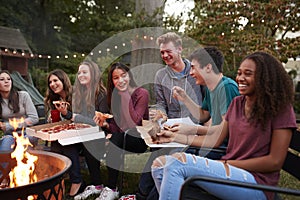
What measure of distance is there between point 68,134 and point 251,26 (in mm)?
4772

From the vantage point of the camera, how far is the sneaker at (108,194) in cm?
273

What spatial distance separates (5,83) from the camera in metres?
3.24

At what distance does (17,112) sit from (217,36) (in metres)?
→ 4.84

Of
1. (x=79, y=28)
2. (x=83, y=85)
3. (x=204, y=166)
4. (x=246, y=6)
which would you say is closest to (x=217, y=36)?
(x=246, y=6)

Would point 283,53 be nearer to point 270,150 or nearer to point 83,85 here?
point 83,85

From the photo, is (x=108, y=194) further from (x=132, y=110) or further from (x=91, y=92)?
(x=91, y=92)

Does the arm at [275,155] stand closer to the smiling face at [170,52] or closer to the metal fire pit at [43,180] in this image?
the metal fire pit at [43,180]

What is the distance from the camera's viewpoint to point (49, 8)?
15297 mm

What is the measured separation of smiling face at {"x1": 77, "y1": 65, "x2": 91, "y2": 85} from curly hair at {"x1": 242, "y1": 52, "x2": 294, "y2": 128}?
1.76 metres

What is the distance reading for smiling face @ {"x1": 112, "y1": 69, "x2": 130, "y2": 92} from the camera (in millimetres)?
2955

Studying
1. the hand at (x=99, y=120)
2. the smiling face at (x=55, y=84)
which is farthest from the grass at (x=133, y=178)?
the smiling face at (x=55, y=84)

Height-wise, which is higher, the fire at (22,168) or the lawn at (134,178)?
the fire at (22,168)

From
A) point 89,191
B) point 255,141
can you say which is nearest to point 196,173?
point 255,141

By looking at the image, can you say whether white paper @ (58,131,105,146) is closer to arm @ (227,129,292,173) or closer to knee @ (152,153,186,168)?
knee @ (152,153,186,168)
